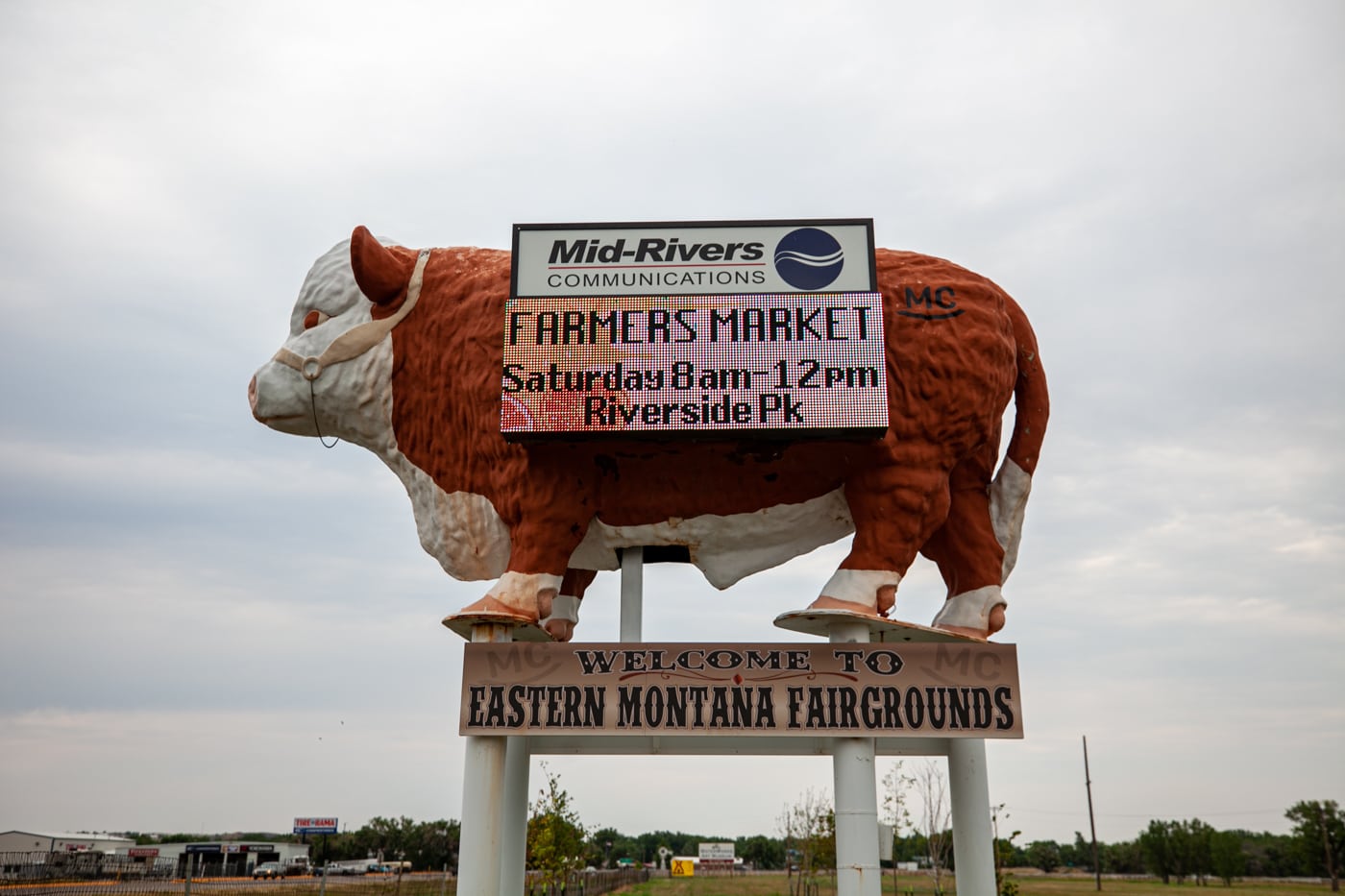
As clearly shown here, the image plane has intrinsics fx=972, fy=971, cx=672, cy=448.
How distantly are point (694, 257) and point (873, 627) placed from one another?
3.78 meters

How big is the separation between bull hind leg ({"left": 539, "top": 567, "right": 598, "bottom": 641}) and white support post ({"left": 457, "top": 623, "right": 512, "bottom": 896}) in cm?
137

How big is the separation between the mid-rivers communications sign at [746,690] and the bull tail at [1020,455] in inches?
66.4

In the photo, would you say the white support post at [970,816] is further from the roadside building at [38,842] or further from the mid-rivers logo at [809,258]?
the roadside building at [38,842]

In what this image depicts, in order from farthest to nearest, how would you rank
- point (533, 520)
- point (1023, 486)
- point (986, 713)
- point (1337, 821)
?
point (1337, 821) → point (1023, 486) → point (533, 520) → point (986, 713)

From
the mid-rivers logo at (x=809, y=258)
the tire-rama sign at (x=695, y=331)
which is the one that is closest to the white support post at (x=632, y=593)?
the tire-rama sign at (x=695, y=331)

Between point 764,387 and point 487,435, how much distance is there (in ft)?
8.63

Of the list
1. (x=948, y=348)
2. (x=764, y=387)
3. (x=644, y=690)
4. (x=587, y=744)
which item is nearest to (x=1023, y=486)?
(x=948, y=348)

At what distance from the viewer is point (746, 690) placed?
27.4 feet

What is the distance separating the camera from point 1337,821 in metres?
46.8

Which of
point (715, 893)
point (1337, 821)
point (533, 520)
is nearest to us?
point (533, 520)

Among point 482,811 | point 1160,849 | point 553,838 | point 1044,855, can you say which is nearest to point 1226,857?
point 1160,849

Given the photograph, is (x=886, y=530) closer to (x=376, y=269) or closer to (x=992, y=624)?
(x=992, y=624)

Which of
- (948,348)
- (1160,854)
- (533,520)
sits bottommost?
(1160,854)

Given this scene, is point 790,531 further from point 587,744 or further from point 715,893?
point 715,893
